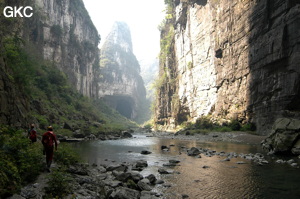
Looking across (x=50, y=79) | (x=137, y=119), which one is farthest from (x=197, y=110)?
(x=137, y=119)

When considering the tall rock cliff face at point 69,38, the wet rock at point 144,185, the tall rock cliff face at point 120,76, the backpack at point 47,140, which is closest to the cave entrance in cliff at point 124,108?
the tall rock cliff face at point 120,76

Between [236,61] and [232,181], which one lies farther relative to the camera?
[236,61]

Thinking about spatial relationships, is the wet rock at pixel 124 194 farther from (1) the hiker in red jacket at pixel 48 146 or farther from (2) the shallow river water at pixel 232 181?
(1) the hiker in red jacket at pixel 48 146

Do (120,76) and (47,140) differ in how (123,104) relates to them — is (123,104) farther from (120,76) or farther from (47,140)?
(47,140)

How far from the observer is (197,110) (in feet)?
160

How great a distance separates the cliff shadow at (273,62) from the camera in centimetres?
2312

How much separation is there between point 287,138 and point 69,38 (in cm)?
6570

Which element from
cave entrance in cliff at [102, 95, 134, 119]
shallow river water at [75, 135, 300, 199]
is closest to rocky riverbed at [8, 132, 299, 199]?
shallow river water at [75, 135, 300, 199]

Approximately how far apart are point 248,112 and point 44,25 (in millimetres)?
52086

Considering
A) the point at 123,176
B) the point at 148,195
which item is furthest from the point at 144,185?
the point at 123,176

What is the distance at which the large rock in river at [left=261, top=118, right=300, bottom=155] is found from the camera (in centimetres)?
1359

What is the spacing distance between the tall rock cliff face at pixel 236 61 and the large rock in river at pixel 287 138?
9.25 meters

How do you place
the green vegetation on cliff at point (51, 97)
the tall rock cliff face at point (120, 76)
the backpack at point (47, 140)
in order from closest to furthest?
the backpack at point (47, 140) → the green vegetation on cliff at point (51, 97) → the tall rock cliff face at point (120, 76)

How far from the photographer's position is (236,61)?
116 ft
